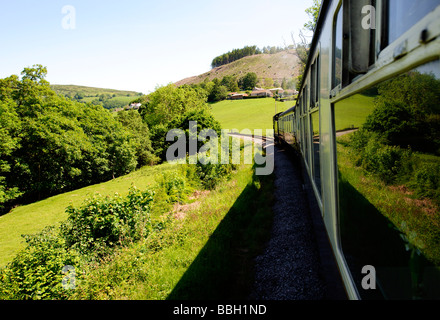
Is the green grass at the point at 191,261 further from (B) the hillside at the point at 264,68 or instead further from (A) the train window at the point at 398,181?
(B) the hillside at the point at 264,68

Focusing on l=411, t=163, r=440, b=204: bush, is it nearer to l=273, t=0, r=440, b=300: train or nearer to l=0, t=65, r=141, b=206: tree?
l=273, t=0, r=440, b=300: train

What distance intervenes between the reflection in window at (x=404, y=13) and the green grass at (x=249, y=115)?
2036 inches

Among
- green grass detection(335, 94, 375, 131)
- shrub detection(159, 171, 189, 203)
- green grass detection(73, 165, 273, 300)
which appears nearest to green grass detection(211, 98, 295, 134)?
shrub detection(159, 171, 189, 203)

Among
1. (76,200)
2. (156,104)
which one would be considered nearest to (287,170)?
(76,200)

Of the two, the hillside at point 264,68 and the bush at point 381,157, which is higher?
the hillside at point 264,68

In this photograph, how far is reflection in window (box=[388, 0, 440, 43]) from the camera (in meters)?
0.95

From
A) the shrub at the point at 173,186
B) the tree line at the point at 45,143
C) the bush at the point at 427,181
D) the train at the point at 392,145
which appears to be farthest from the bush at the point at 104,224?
the tree line at the point at 45,143

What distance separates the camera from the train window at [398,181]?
3.45 feet

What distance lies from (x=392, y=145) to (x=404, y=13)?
648mm

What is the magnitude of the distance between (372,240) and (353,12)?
1624 millimetres

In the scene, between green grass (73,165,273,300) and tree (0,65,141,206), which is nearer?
green grass (73,165,273,300)

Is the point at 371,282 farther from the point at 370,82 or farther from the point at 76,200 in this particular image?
the point at 76,200

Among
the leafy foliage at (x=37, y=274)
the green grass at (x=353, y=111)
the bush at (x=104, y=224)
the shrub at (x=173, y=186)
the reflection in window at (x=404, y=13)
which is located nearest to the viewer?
the reflection in window at (x=404, y=13)

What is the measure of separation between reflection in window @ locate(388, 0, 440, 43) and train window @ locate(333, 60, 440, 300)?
20cm
